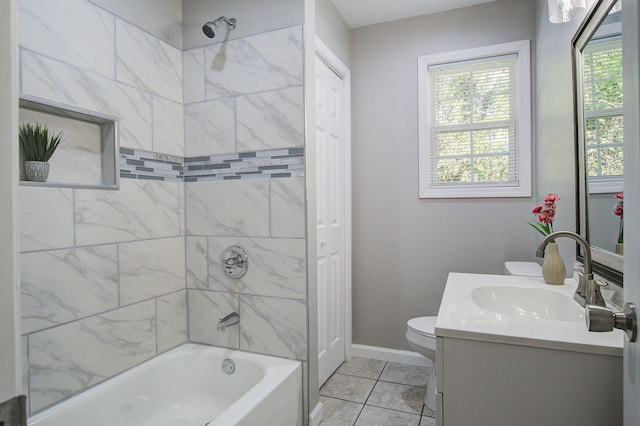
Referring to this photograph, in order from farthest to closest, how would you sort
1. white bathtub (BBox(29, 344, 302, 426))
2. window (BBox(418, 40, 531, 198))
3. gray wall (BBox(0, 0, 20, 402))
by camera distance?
window (BBox(418, 40, 531, 198)) → white bathtub (BBox(29, 344, 302, 426)) → gray wall (BBox(0, 0, 20, 402))

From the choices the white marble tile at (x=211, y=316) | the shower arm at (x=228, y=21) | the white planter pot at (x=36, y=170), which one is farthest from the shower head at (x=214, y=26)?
the white marble tile at (x=211, y=316)

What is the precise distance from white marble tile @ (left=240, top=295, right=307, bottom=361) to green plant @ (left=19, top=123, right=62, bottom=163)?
112 centimetres

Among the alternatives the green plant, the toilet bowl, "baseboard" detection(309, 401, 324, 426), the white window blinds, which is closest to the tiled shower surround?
the green plant

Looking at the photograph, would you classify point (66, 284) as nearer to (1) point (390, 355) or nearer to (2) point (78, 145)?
(2) point (78, 145)

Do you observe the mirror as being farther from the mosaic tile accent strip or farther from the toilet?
the mosaic tile accent strip

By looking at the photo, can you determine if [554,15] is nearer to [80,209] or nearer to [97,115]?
[97,115]

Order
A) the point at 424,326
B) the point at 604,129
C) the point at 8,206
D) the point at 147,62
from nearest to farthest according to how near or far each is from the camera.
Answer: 1. the point at 8,206
2. the point at 604,129
3. the point at 147,62
4. the point at 424,326

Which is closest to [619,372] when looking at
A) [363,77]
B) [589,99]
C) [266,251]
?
[589,99]

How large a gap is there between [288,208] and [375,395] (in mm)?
1387

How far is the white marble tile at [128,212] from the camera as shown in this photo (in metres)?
1.57

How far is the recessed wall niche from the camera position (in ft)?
4.67

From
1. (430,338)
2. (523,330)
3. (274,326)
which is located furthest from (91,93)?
(430,338)

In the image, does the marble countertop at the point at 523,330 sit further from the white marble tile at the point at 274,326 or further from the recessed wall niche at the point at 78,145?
the recessed wall niche at the point at 78,145

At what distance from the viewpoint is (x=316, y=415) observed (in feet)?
6.45
